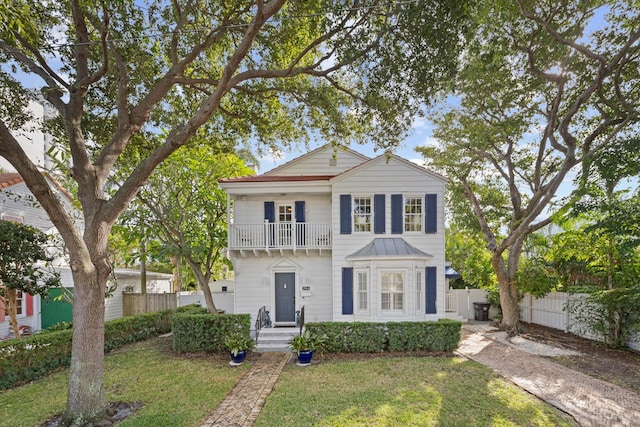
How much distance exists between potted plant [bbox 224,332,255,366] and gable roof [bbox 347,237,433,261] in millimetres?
4759

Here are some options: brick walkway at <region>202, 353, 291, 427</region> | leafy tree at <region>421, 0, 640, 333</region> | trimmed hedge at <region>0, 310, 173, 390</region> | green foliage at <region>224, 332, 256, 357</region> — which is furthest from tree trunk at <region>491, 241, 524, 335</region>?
trimmed hedge at <region>0, 310, 173, 390</region>

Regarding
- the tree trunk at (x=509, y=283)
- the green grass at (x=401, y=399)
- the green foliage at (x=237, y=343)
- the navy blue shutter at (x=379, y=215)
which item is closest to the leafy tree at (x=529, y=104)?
the tree trunk at (x=509, y=283)

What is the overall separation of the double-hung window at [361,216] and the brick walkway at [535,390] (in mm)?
5220

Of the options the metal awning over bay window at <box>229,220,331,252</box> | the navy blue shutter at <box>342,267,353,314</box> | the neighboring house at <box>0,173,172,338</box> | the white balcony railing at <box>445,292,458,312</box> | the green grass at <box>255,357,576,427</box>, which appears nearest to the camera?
the green grass at <box>255,357,576,427</box>

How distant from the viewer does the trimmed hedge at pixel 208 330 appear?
9836mm

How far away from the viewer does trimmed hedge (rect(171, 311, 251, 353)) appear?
9836 millimetres

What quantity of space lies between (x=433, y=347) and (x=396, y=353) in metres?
1.17

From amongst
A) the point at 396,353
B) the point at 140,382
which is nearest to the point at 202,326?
the point at 140,382

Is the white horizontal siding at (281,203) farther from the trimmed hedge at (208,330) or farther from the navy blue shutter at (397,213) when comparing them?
the trimmed hedge at (208,330)

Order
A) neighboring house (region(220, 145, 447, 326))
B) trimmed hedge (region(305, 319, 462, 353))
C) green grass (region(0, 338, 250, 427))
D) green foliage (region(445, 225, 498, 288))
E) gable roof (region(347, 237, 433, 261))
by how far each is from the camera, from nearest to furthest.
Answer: green grass (region(0, 338, 250, 427))
trimmed hedge (region(305, 319, 462, 353))
gable roof (region(347, 237, 433, 261))
neighboring house (region(220, 145, 447, 326))
green foliage (region(445, 225, 498, 288))

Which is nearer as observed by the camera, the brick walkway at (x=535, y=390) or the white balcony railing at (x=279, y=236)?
the brick walkway at (x=535, y=390)

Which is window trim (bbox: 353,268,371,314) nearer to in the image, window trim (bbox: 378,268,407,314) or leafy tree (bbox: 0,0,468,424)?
window trim (bbox: 378,268,407,314)

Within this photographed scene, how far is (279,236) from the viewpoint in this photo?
12.7m

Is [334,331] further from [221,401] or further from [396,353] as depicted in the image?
[221,401]
